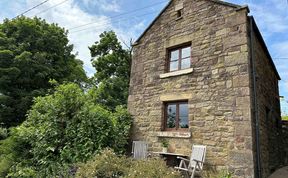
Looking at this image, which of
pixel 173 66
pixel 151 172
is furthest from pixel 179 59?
pixel 151 172

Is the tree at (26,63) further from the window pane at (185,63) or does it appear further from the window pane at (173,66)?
the window pane at (185,63)

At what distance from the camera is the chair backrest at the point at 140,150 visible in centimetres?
716

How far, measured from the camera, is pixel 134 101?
8336 mm

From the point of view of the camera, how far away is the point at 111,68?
50.3ft

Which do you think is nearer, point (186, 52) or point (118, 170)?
point (118, 170)

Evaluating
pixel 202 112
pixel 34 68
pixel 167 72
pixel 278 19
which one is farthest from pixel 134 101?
pixel 34 68

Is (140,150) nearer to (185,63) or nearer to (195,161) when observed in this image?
(195,161)

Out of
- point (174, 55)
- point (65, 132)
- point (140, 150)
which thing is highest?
point (174, 55)

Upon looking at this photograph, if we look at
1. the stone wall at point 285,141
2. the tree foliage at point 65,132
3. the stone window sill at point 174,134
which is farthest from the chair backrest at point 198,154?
the stone wall at point 285,141

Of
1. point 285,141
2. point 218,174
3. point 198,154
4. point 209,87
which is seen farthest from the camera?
point 285,141

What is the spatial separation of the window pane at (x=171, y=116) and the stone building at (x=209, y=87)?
34 millimetres

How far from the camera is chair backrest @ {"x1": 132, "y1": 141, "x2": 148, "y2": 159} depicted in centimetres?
716

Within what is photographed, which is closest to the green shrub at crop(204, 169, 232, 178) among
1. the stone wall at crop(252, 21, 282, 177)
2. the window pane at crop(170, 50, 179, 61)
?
the stone wall at crop(252, 21, 282, 177)

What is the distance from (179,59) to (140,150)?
347 cm
